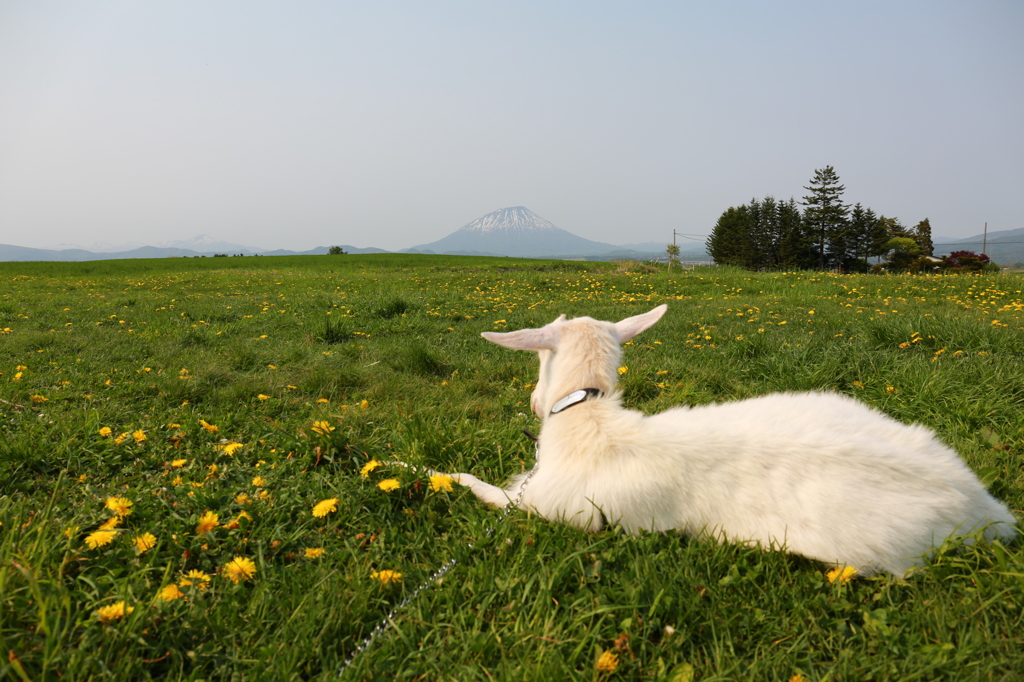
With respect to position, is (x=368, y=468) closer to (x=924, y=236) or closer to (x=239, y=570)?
(x=239, y=570)

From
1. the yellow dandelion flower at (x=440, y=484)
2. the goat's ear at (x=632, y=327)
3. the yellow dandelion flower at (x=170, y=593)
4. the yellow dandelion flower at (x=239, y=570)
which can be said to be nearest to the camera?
the yellow dandelion flower at (x=170, y=593)

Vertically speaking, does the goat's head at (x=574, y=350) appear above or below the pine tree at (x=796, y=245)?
below

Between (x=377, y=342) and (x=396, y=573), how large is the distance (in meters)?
5.60

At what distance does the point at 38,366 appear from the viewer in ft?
18.5

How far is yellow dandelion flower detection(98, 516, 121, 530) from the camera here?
7.56 ft

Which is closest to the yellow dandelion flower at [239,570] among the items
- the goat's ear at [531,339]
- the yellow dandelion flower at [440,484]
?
the yellow dandelion flower at [440,484]

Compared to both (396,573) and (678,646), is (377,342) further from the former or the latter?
(678,646)

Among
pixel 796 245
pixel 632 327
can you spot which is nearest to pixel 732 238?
pixel 796 245

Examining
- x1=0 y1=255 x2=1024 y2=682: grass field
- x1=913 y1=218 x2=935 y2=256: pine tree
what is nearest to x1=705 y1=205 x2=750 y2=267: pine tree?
x1=913 y1=218 x2=935 y2=256: pine tree

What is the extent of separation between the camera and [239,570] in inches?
84.0

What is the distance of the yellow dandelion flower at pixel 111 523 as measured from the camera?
2.30 metres

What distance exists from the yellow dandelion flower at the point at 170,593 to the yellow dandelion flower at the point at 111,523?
64 cm

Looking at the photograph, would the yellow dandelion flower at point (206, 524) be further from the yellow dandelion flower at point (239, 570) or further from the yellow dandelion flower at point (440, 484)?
the yellow dandelion flower at point (440, 484)

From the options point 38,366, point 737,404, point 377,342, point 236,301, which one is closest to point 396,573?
point 737,404
